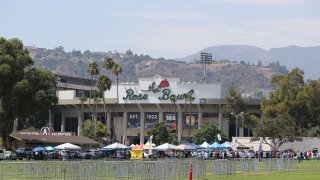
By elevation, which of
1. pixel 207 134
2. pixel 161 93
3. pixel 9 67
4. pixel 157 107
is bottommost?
pixel 207 134

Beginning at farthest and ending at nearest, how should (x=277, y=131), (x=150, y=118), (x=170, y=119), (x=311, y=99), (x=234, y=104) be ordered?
(x=150, y=118), (x=170, y=119), (x=234, y=104), (x=311, y=99), (x=277, y=131)

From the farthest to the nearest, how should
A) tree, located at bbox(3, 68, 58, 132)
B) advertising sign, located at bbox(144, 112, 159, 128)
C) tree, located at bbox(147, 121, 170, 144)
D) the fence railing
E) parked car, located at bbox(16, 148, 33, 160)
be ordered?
advertising sign, located at bbox(144, 112, 159, 128) → tree, located at bbox(147, 121, 170, 144) → tree, located at bbox(3, 68, 58, 132) → parked car, located at bbox(16, 148, 33, 160) → the fence railing

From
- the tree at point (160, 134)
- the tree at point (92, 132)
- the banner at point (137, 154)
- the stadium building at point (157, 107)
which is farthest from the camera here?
the stadium building at point (157, 107)

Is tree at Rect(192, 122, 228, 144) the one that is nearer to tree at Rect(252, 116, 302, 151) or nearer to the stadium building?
the stadium building

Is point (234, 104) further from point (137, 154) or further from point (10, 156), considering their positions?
point (10, 156)

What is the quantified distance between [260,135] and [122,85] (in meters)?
48.5

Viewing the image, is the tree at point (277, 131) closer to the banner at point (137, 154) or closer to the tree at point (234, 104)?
the tree at point (234, 104)

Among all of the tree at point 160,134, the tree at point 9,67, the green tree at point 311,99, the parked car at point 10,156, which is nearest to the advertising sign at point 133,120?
the tree at point 160,134

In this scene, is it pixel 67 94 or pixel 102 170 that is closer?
pixel 102 170

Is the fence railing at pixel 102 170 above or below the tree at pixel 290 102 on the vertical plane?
below

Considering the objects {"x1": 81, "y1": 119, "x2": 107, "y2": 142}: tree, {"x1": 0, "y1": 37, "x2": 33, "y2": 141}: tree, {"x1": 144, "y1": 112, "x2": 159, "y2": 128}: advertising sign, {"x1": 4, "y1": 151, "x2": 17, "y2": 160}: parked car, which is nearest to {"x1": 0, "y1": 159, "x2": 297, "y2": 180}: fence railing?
{"x1": 4, "y1": 151, "x2": 17, "y2": 160}: parked car

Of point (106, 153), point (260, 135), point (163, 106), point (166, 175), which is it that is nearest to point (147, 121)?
point (163, 106)

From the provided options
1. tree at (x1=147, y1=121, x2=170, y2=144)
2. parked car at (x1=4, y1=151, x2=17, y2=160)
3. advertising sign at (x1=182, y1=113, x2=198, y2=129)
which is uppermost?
advertising sign at (x1=182, y1=113, x2=198, y2=129)

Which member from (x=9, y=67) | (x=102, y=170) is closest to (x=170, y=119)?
(x=9, y=67)
